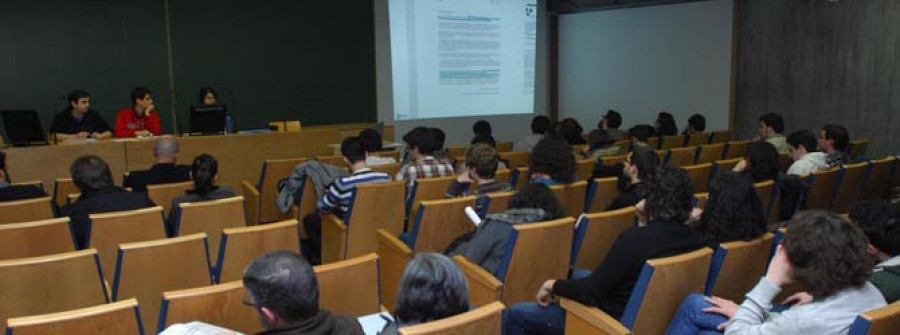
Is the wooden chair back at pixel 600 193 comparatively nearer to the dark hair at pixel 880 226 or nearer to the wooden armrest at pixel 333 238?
the wooden armrest at pixel 333 238

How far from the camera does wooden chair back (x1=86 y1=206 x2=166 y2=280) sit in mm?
3414

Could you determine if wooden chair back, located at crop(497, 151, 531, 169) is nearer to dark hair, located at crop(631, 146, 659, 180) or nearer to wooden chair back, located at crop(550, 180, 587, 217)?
wooden chair back, located at crop(550, 180, 587, 217)

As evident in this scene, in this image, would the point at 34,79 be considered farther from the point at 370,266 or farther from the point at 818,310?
the point at 818,310

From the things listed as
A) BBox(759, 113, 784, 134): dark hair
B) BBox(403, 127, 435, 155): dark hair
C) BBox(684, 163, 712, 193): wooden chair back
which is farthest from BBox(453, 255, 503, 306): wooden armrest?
BBox(759, 113, 784, 134): dark hair

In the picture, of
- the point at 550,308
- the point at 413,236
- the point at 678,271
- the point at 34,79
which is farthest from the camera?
the point at 34,79

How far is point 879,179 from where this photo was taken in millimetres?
5691

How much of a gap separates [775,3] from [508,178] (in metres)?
6.69

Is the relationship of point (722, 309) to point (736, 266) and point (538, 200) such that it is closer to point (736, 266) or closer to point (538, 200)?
point (736, 266)

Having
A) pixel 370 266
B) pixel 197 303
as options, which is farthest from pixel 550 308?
pixel 197 303

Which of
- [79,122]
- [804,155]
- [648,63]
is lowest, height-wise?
[804,155]

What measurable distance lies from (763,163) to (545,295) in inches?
96.5

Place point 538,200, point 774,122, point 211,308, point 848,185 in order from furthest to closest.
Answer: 1. point 774,122
2. point 848,185
3. point 538,200
4. point 211,308

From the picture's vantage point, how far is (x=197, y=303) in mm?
2168

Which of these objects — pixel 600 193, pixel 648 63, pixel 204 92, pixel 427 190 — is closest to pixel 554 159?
pixel 600 193
